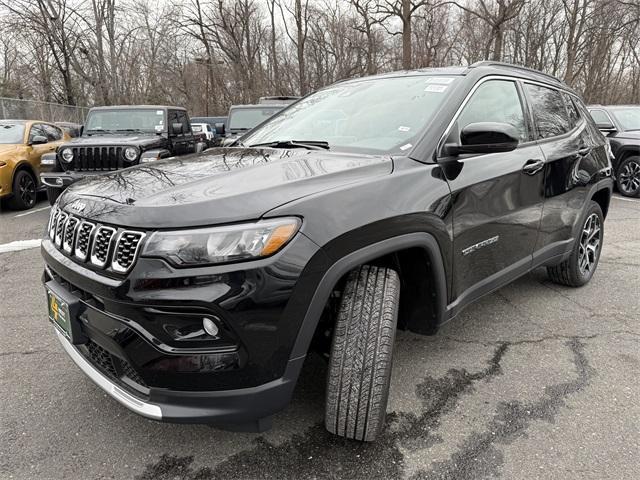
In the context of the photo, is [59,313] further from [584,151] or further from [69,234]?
[584,151]

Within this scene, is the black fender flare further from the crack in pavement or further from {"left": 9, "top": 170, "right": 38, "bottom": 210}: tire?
{"left": 9, "top": 170, "right": 38, "bottom": 210}: tire

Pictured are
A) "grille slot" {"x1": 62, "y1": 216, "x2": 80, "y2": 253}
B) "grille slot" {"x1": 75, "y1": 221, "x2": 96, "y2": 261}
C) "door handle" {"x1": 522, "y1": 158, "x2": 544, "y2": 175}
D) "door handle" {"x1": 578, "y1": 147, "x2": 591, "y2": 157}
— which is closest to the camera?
"grille slot" {"x1": 75, "y1": 221, "x2": 96, "y2": 261}

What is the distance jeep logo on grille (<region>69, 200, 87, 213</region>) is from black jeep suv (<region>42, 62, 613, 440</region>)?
0.02m

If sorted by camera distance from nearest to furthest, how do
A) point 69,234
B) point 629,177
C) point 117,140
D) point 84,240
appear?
point 84,240, point 69,234, point 117,140, point 629,177

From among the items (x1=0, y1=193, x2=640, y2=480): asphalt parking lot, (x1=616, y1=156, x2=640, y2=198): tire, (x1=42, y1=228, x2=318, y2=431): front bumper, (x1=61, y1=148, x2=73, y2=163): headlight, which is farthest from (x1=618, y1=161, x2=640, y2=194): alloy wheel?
(x1=61, y1=148, x2=73, y2=163): headlight

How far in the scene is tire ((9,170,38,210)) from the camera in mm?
7934

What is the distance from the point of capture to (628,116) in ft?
32.2

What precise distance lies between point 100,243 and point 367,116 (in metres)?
1.66

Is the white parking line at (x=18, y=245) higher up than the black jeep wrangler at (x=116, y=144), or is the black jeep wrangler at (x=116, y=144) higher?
the black jeep wrangler at (x=116, y=144)

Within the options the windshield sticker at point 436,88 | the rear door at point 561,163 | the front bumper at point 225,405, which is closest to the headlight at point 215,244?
the front bumper at point 225,405

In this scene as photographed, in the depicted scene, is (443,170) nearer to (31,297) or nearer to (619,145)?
(31,297)

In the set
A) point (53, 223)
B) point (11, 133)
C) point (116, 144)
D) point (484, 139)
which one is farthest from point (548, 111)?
point (11, 133)

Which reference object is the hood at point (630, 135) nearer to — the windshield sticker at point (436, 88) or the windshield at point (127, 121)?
the windshield sticker at point (436, 88)

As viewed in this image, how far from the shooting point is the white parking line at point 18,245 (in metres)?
5.71
